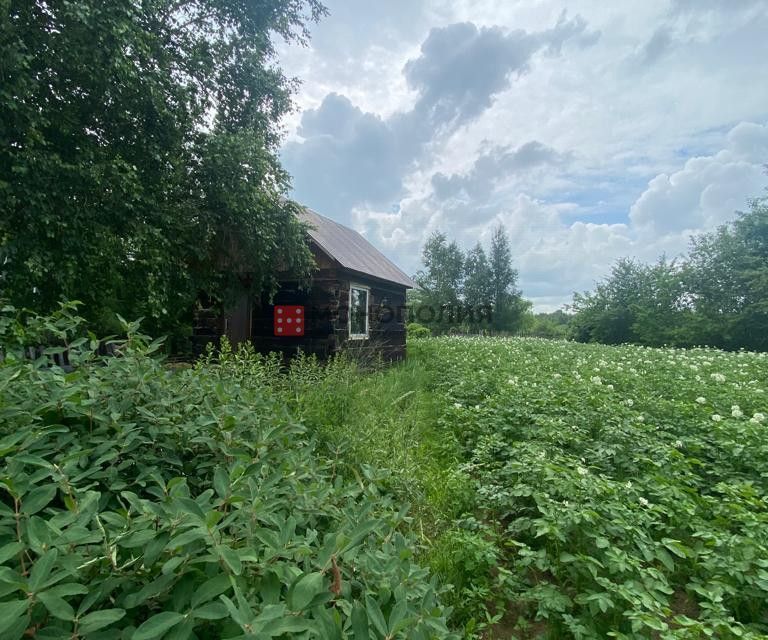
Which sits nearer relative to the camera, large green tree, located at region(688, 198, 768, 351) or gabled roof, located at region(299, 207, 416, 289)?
gabled roof, located at region(299, 207, 416, 289)

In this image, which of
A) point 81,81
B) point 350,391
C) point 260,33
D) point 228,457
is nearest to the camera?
point 228,457

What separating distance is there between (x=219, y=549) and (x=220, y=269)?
7227mm

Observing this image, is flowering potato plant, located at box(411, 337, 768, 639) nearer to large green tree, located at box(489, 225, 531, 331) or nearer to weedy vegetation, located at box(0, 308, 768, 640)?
weedy vegetation, located at box(0, 308, 768, 640)

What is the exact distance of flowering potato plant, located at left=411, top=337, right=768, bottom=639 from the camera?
5.96 feet

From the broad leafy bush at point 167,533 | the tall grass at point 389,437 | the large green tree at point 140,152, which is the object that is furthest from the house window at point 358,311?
the broad leafy bush at point 167,533

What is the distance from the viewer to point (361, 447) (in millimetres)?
3039

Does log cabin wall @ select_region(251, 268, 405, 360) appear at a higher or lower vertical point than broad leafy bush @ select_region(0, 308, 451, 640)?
higher

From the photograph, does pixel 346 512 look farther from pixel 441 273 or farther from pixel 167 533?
pixel 441 273

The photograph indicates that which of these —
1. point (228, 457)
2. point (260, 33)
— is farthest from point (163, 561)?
point (260, 33)

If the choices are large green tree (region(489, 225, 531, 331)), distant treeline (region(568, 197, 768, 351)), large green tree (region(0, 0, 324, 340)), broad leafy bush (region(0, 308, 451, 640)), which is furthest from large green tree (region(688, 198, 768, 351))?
broad leafy bush (region(0, 308, 451, 640))

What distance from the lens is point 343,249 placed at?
10.4 metres

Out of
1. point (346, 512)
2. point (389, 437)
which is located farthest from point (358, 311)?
point (346, 512)

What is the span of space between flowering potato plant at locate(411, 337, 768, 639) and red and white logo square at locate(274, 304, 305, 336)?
481 centimetres

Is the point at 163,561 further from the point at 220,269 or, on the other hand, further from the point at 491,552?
the point at 220,269
